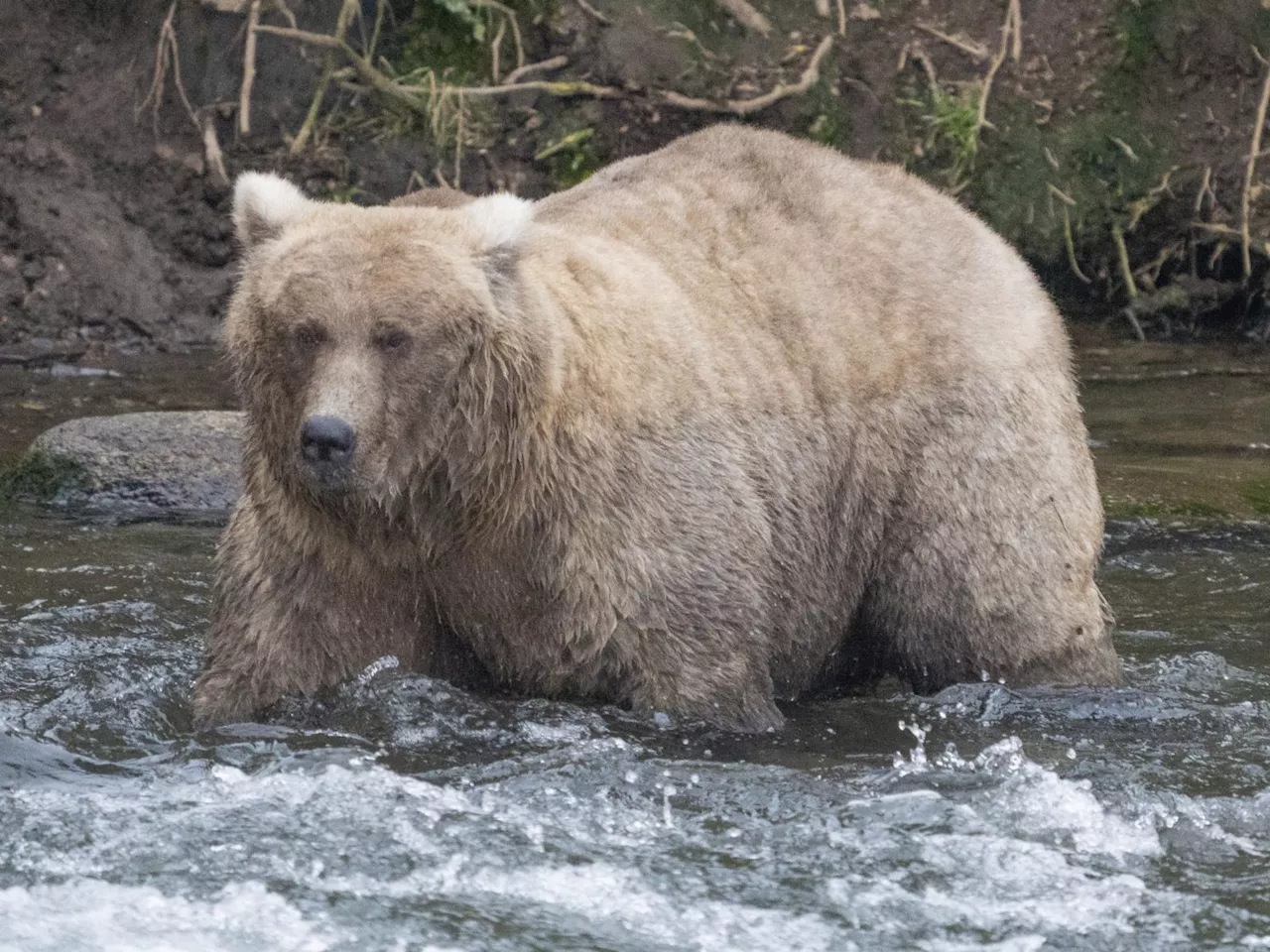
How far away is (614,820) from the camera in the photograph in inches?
205

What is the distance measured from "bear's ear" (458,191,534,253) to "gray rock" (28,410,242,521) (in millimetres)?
3876

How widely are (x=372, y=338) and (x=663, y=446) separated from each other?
996mm

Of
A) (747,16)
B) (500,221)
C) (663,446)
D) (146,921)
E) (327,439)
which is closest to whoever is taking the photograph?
(146,921)

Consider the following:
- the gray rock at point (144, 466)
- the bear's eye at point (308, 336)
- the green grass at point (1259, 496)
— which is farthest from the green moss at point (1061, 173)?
the bear's eye at point (308, 336)

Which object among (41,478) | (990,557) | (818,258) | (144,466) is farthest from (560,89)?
(990,557)

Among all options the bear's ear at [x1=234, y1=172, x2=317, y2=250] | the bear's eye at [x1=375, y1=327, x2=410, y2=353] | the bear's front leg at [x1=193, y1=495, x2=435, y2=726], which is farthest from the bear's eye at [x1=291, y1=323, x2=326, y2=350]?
the bear's front leg at [x1=193, y1=495, x2=435, y2=726]

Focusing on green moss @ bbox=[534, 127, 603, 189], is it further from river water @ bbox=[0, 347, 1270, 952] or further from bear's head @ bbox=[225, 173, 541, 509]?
bear's head @ bbox=[225, 173, 541, 509]

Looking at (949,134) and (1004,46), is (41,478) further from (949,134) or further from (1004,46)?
(1004,46)

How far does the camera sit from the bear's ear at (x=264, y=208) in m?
5.55

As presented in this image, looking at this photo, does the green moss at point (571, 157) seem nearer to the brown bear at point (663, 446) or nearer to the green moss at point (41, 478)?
the green moss at point (41, 478)

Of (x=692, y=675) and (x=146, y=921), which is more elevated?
(x=692, y=675)

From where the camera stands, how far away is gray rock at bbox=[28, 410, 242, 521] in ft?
29.7

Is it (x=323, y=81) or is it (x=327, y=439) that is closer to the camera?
(x=327, y=439)

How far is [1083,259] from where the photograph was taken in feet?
42.5
